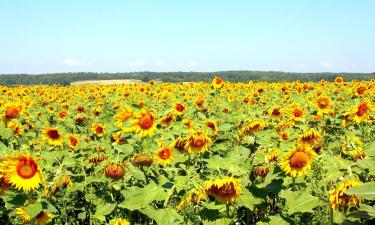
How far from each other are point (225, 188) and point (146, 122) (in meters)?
2.38

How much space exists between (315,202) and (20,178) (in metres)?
2.24

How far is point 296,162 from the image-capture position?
3365 mm

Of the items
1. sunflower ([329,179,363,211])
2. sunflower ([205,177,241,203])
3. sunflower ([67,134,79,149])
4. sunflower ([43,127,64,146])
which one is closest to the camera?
sunflower ([329,179,363,211])

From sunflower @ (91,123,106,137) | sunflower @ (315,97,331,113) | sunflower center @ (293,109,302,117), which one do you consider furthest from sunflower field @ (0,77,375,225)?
sunflower @ (91,123,106,137)

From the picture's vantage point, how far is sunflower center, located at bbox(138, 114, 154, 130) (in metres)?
5.09

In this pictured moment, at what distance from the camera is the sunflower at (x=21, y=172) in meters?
3.35

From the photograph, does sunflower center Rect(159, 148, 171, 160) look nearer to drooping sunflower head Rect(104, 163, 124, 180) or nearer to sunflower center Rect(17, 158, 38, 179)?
drooping sunflower head Rect(104, 163, 124, 180)

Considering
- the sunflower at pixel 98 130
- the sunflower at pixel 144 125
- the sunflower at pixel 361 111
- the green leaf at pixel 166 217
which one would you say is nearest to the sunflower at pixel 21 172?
the green leaf at pixel 166 217

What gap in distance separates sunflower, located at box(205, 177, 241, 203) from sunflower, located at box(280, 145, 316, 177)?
614 millimetres

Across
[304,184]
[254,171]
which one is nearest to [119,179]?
[254,171]

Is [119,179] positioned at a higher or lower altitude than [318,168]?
lower

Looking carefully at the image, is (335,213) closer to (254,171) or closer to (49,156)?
(254,171)

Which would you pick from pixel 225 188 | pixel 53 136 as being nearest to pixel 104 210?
pixel 225 188

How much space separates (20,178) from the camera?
3.37 meters
